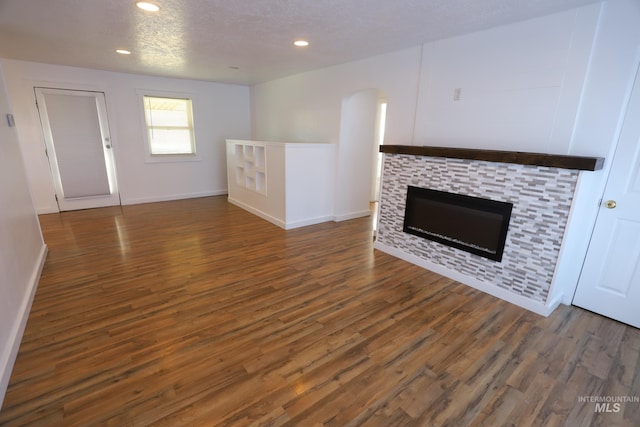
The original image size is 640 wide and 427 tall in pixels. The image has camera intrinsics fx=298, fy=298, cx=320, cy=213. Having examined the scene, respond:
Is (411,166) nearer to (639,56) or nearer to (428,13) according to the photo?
(428,13)

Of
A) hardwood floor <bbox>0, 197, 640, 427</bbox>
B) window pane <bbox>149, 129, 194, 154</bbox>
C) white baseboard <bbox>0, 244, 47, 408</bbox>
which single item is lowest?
hardwood floor <bbox>0, 197, 640, 427</bbox>

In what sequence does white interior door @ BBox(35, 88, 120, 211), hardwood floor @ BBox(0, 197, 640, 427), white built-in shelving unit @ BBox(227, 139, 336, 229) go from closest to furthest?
1. hardwood floor @ BBox(0, 197, 640, 427)
2. white built-in shelving unit @ BBox(227, 139, 336, 229)
3. white interior door @ BBox(35, 88, 120, 211)

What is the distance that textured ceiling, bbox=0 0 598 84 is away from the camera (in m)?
2.26

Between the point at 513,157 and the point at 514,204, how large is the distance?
1.34 ft

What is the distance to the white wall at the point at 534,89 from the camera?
7.06ft

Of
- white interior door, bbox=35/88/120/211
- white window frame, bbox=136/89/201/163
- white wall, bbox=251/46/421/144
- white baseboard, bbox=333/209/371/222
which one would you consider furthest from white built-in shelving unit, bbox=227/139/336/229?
white interior door, bbox=35/88/120/211

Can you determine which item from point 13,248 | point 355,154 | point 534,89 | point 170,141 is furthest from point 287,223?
point 170,141

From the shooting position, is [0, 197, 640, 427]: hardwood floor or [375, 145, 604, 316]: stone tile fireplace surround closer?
[0, 197, 640, 427]: hardwood floor

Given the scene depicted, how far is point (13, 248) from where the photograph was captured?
2316 millimetres

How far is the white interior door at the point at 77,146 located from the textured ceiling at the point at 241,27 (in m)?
0.83

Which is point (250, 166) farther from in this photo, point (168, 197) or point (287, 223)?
point (168, 197)

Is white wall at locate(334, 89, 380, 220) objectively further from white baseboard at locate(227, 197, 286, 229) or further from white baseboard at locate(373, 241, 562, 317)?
white baseboard at locate(373, 241, 562, 317)

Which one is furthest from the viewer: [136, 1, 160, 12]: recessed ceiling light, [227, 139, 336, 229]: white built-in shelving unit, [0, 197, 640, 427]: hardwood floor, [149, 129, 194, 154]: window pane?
[149, 129, 194, 154]: window pane

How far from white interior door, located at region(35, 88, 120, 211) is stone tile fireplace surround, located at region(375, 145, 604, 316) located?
16.9 feet
